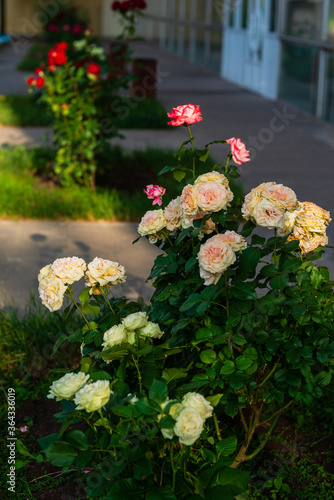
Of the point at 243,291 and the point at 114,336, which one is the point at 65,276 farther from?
the point at 243,291

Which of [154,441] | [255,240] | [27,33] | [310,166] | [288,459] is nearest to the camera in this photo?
[154,441]

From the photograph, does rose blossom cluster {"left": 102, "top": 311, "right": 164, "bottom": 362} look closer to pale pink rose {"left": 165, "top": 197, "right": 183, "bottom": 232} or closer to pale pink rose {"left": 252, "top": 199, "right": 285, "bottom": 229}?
pale pink rose {"left": 165, "top": 197, "right": 183, "bottom": 232}

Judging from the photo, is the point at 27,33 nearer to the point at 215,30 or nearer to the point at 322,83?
the point at 215,30

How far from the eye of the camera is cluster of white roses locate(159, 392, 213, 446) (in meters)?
1.95

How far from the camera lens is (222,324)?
8.27 ft

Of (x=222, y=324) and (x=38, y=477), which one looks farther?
(x=38, y=477)

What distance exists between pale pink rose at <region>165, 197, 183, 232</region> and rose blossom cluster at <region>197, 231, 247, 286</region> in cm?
29

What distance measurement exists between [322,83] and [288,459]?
8.90 metres

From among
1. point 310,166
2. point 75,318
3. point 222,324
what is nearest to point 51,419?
point 75,318

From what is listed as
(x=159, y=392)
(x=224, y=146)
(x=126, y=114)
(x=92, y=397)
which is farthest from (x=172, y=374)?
(x=126, y=114)

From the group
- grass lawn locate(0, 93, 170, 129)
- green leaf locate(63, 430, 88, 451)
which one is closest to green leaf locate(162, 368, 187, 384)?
green leaf locate(63, 430, 88, 451)

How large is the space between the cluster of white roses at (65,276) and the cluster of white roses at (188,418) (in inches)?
22.9

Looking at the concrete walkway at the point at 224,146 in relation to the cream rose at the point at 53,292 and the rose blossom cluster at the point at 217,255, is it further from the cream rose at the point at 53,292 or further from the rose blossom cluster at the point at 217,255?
the rose blossom cluster at the point at 217,255

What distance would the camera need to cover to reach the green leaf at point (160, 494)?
2.02 metres
